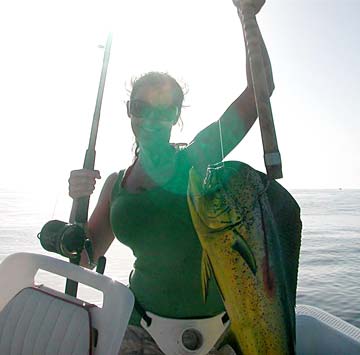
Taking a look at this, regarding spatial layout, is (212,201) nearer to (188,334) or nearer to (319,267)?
(188,334)

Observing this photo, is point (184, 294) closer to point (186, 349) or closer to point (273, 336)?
point (186, 349)

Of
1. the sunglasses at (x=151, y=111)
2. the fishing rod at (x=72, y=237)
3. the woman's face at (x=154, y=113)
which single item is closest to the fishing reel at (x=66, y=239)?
the fishing rod at (x=72, y=237)

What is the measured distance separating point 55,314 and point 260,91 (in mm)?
1846

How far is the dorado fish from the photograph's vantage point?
1786 millimetres

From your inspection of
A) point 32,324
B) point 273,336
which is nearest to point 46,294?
point 32,324

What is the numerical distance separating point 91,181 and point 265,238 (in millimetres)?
1709

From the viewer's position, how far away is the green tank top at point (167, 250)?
8.47ft

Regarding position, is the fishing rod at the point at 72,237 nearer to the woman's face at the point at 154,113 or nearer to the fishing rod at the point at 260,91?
the woman's face at the point at 154,113

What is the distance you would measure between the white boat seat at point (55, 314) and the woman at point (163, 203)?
0.82ft

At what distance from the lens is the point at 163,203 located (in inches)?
105

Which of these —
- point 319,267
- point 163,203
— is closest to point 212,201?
point 163,203

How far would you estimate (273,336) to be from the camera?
73.1 inches

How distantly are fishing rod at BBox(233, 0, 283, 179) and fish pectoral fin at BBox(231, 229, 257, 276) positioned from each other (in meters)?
0.32

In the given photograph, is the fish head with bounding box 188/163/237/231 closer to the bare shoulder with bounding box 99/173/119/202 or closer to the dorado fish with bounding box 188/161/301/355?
the dorado fish with bounding box 188/161/301/355
